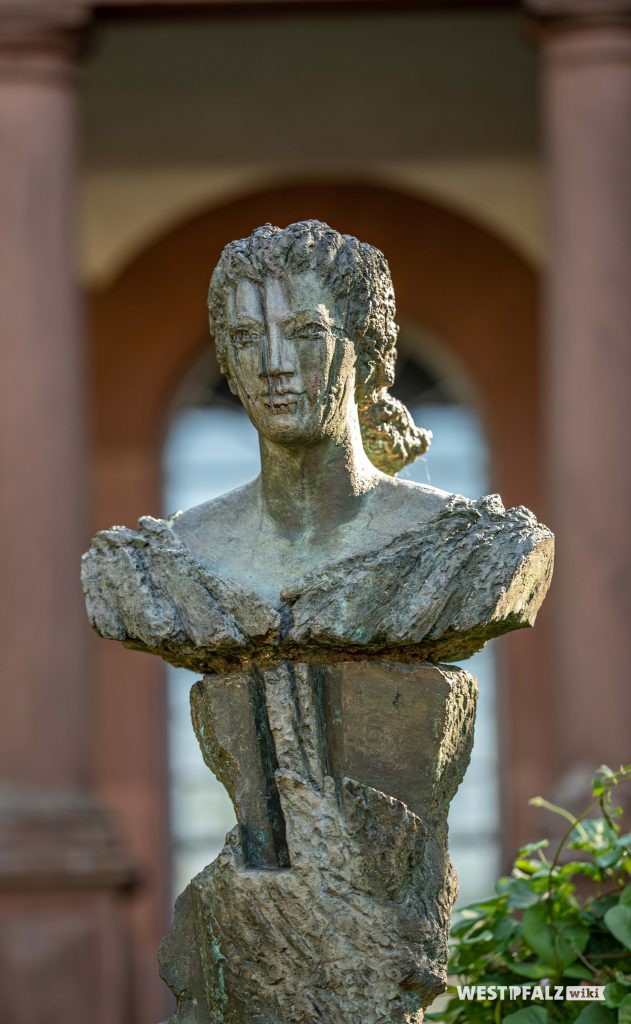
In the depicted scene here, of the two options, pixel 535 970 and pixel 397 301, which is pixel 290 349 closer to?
pixel 535 970

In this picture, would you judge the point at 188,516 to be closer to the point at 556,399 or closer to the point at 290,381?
the point at 290,381

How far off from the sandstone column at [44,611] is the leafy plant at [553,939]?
5.68 m

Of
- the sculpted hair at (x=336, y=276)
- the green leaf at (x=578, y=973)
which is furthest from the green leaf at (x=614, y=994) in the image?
the sculpted hair at (x=336, y=276)

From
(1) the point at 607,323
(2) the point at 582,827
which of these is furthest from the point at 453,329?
(2) the point at 582,827

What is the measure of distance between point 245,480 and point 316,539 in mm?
10528

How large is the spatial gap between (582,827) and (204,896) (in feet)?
4.93

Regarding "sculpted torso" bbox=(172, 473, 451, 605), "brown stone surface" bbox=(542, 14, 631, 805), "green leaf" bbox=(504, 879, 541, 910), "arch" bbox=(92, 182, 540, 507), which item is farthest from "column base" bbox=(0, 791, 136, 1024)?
"sculpted torso" bbox=(172, 473, 451, 605)

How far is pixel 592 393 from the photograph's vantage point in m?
11.7

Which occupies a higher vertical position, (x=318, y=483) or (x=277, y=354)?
(x=277, y=354)

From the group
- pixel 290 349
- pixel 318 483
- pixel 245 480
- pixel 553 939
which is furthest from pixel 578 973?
pixel 245 480

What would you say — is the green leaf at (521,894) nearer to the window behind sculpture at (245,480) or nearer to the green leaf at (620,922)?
the green leaf at (620,922)

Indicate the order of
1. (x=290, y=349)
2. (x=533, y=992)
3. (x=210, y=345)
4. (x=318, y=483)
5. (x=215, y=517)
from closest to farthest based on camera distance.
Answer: (x=290, y=349), (x=318, y=483), (x=215, y=517), (x=533, y=992), (x=210, y=345)

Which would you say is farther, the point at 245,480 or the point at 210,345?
the point at 210,345

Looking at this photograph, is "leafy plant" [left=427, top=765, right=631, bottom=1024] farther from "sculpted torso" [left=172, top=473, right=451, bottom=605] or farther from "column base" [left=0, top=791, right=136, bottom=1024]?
"column base" [left=0, top=791, right=136, bottom=1024]
